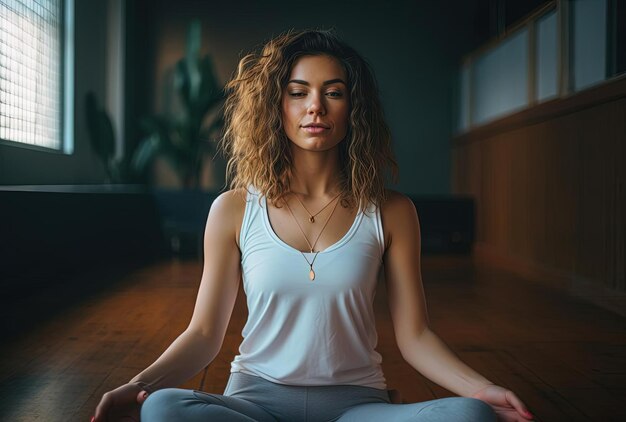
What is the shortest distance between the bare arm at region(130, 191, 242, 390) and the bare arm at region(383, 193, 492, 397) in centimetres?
27

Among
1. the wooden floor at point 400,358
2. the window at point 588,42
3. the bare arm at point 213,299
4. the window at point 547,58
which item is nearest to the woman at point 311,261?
the bare arm at point 213,299

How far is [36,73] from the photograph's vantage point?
516 cm

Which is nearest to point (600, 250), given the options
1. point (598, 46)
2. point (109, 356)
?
point (598, 46)

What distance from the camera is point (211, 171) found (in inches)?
350

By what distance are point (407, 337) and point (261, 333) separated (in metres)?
0.25

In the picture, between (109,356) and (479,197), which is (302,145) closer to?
(109,356)

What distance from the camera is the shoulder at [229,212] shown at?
1398 millimetres

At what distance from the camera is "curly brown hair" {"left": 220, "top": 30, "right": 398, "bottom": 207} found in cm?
142

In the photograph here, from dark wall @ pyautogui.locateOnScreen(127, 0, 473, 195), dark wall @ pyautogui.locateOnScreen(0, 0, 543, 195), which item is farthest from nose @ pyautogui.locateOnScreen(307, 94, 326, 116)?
dark wall @ pyautogui.locateOnScreen(127, 0, 473, 195)

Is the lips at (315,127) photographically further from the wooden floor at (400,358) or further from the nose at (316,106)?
the wooden floor at (400,358)

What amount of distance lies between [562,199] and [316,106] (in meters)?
3.87

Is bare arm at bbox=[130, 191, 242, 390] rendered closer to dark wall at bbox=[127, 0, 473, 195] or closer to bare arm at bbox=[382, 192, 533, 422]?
bare arm at bbox=[382, 192, 533, 422]

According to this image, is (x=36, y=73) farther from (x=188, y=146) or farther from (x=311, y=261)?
(x=311, y=261)

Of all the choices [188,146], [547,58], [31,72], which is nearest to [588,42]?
[547,58]
